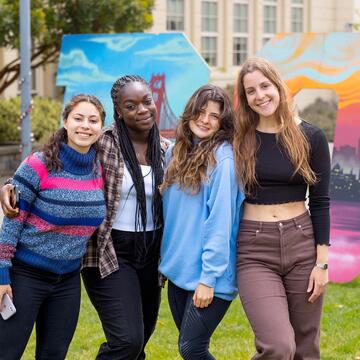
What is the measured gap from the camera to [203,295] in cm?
389

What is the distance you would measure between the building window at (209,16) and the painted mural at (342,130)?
17460 mm

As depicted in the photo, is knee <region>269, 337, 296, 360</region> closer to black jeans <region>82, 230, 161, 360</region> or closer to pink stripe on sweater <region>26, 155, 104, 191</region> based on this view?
black jeans <region>82, 230, 161, 360</region>

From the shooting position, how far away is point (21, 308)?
3.87 meters

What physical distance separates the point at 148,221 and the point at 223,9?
21.8m

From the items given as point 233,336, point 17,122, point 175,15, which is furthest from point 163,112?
point 175,15

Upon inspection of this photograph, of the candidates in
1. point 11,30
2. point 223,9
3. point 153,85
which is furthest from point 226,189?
point 223,9

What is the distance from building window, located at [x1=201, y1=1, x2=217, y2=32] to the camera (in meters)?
24.8

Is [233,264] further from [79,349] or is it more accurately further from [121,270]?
[79,349]

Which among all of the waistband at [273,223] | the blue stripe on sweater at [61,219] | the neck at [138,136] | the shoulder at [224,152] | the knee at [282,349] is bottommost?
the knee at [282,349]

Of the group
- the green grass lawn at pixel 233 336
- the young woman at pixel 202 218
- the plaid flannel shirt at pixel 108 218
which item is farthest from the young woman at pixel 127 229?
the green grass lawn at pixel 233 336

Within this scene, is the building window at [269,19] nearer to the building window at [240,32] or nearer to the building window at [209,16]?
the building window at [240,32]

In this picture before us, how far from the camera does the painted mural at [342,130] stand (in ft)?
24.0

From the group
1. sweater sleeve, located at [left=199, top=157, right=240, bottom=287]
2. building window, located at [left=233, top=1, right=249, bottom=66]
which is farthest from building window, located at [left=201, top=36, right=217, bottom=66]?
sweater sleeve, located at [left=199, top=157, right=240, bottom=287]

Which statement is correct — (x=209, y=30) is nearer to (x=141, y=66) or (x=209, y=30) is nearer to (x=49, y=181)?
(x=141, y=66)
